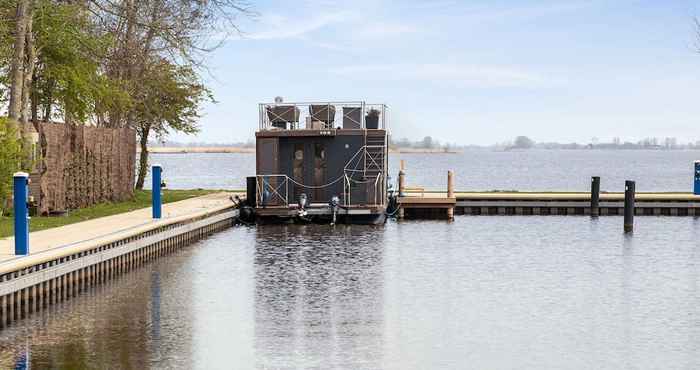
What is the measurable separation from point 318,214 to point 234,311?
15796 mm

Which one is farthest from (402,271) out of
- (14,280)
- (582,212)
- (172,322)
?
(582,212)

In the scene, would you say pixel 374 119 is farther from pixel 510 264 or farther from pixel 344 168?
pixel 510 264

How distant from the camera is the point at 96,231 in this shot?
22641mm

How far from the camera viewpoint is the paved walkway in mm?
18516

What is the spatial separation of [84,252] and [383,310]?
6.41 metres

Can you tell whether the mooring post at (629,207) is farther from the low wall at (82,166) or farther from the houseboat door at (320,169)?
the low wall at (82,166)

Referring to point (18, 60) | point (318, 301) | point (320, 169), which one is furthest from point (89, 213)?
point (318, 301)

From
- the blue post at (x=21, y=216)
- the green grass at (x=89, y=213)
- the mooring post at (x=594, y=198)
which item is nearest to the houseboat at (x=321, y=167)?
the green grass at (x=89, y=213)

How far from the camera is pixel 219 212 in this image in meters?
32.6

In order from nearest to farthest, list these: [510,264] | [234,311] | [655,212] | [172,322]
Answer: [172,322], [234,311], [510,264], [655,212]

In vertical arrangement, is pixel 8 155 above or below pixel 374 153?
below

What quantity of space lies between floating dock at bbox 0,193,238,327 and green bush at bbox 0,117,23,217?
75.5 inches

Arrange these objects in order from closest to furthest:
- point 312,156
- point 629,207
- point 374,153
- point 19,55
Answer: point 19,55 < point 629,207 < point 374,153 < point 312,156

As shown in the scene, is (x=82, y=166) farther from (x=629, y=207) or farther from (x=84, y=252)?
(x=629, y=207)
